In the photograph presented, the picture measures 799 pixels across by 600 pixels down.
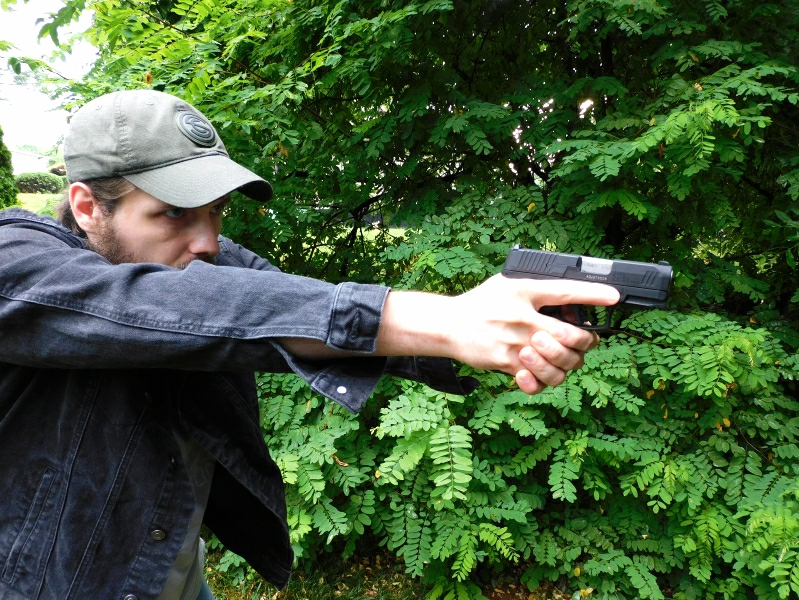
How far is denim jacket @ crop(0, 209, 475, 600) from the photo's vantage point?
3.32ft

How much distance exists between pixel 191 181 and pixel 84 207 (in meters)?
0.29

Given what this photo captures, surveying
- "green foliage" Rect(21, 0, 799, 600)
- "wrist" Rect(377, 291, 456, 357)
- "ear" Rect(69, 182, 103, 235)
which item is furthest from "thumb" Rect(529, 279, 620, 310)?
"green foliage" Rect(21, 0, 799, 600)

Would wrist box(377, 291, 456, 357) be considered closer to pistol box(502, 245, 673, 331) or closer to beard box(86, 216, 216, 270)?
pistol box(502, 245, 673, 331)

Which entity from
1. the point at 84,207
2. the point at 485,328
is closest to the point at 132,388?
the point at 84,207

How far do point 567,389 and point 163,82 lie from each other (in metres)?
2.78

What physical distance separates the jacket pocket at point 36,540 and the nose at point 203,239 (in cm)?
61

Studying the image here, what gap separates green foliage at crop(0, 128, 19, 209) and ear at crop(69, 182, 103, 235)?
738 cm

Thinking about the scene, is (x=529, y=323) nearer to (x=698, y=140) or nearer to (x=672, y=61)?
(x=698, y=140)

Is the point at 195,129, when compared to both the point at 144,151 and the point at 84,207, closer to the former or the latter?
the point at 144,151

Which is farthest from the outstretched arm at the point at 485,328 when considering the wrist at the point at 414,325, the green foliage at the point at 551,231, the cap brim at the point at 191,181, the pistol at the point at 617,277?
the green foliage at the point at 551,231

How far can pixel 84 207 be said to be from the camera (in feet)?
4.67

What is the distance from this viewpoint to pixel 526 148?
3689 millimetres

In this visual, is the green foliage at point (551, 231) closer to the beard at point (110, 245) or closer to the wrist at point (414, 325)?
the beard at point (110, 245)

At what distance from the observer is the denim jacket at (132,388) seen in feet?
3.32
